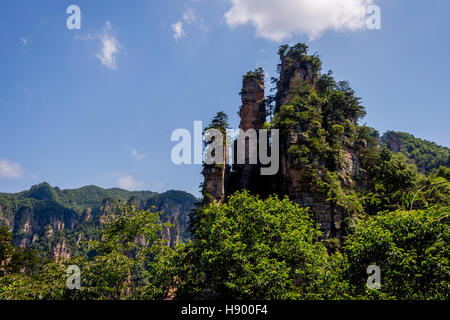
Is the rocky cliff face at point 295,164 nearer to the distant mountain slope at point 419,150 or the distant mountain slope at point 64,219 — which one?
the distant mountain slope at point 419,150

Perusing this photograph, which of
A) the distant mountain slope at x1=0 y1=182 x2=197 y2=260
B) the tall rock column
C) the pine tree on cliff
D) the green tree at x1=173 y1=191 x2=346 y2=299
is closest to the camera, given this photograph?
the green tree at x1=173 y1=191 x2=346 y2=299

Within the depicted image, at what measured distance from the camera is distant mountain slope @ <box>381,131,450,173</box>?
88.8 metres

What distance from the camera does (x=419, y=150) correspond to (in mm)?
103188

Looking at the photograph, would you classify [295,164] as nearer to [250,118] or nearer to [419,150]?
[250,118]

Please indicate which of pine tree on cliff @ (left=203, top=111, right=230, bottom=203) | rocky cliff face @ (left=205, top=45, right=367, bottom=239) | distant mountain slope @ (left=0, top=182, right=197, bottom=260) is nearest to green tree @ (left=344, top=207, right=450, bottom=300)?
rocky cliff face @ (left=205, top=45, right=367, bottom=239)

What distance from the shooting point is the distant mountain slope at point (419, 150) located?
88.8m

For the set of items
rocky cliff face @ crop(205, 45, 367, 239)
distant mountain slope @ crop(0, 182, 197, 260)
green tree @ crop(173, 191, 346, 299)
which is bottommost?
distant mountain slope @ crop(0, 182, 197, 260)

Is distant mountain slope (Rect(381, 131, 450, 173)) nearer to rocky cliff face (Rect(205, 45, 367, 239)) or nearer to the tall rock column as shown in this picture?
rocky cliff face (Rect(205, 45, 367, 239))

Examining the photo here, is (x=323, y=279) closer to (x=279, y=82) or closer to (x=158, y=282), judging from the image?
(x=158, y=282)

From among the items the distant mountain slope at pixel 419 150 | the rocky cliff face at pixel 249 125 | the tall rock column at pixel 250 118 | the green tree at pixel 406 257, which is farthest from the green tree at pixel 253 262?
the distant mountain slope at pixel 419 150

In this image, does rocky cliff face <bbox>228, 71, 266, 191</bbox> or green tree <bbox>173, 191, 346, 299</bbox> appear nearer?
green tree <bbox>173, 191, 346, 299</bbox>

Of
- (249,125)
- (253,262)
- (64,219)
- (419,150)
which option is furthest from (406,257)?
(64,219)

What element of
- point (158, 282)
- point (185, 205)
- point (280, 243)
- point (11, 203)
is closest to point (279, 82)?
point (280, 243)
